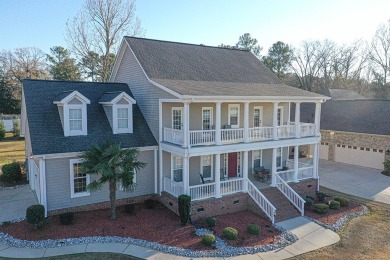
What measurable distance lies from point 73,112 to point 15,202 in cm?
620

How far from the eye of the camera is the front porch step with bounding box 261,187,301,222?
52.7 feet

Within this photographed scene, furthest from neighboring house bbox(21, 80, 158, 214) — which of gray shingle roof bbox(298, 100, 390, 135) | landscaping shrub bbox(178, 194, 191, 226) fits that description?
gray shingle roof bbox(298, 100, 390, 135)

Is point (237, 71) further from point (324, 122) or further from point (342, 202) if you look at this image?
point (324, 122)

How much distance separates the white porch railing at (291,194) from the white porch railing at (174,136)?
22.2 ft

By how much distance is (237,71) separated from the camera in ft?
72.8

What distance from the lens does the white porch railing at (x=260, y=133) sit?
1778cm

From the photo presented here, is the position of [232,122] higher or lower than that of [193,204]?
higher

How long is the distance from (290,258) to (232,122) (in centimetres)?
952

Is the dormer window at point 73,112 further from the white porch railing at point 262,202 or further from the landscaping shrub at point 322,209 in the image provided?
the landscaping shrub at point 322,209

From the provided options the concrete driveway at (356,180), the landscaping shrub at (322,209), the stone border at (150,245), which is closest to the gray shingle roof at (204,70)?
the landscaping shrub at (322,209)

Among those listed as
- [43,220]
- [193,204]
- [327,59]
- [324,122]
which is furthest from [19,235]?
[327,59]

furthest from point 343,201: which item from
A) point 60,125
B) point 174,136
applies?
point 60,125

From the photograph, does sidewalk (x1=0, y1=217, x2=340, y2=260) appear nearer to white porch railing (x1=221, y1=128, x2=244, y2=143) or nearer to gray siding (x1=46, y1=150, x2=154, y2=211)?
gray siding (x1=46, y1=150, x2=154, y2=211)

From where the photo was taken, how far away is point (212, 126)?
18547 millimetres
